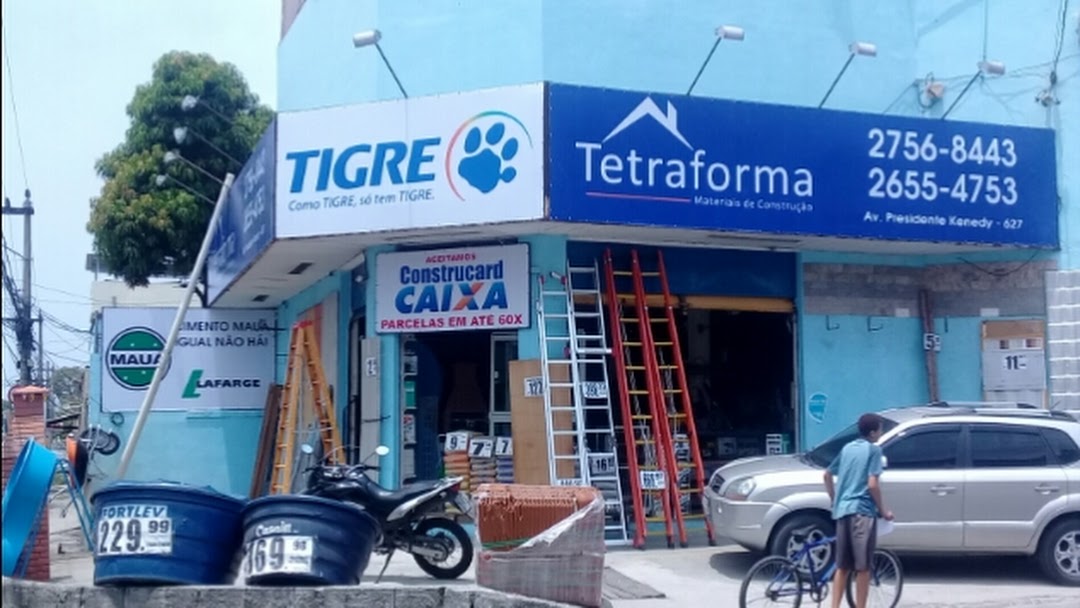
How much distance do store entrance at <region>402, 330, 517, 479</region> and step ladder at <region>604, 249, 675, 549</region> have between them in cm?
139

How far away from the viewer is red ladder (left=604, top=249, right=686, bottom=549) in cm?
→ 1466

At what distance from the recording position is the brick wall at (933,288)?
1644cm

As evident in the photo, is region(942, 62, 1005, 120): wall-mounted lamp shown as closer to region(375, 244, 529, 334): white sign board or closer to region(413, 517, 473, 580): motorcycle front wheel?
region(375, 244, 529, 334): white sign board

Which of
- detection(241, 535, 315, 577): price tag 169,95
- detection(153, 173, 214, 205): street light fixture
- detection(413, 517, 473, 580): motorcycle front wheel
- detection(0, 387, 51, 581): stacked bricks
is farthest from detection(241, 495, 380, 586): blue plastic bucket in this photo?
detection(153, 173, 214, 205): street light fixture

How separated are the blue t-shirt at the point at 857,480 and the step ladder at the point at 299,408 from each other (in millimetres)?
8258

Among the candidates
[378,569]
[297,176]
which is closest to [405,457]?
[378,569]

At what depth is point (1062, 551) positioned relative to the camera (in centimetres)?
1246

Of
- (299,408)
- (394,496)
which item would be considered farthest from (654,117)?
(299,408)

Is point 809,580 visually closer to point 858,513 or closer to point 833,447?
point 858,513

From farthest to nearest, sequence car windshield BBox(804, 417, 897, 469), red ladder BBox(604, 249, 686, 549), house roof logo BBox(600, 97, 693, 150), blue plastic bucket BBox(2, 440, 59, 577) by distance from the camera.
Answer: red ladder BBox(604, 249, 686, 549) < house roof logo BBox(600, 97, 693, 150) < car windshield BBox(804, 417, 897, 469) < blue plastic bucket BBox(2, 440, 59, 577)

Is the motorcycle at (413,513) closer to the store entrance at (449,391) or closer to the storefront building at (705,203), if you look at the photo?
the storefront building at (705,203)

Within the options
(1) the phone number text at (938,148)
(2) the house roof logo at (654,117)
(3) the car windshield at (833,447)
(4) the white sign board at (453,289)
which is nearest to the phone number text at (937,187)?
(1) the phone number text at (938,148)

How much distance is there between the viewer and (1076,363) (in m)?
16.2

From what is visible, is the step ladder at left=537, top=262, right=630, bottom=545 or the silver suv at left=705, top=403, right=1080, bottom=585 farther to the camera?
the step ladder at left=537, top=262, right=630, bottom=545
